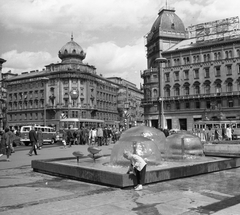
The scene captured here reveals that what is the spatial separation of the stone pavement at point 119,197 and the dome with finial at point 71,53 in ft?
268

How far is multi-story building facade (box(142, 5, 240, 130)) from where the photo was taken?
209ft

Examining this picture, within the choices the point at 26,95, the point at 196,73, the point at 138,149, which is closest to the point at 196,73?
the point at 196,73

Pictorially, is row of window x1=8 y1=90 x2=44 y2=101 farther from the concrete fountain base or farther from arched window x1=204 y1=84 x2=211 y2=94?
the concrete fountain base

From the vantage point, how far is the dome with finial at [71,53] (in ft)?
294

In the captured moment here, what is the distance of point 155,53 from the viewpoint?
250ft

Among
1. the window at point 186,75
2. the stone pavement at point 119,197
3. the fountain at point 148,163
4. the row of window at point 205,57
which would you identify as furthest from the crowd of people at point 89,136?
the row of window at point 205,57

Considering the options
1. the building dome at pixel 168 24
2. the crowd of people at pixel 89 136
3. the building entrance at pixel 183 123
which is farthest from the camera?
the building dome at pixel 168 24

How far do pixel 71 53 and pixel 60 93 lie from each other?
12.2 m

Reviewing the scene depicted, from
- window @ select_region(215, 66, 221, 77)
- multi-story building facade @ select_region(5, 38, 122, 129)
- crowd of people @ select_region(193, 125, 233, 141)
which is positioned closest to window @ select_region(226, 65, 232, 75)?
window @ select_region(215, 66, 221, 77)

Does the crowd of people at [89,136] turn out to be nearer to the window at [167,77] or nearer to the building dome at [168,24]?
the window at [167,77]

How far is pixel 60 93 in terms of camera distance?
86.6 m

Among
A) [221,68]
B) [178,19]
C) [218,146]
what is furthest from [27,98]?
[218,146]

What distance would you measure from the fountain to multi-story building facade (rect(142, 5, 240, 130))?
48.0 meters

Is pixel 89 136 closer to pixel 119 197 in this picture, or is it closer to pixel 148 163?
pixel 148 163
